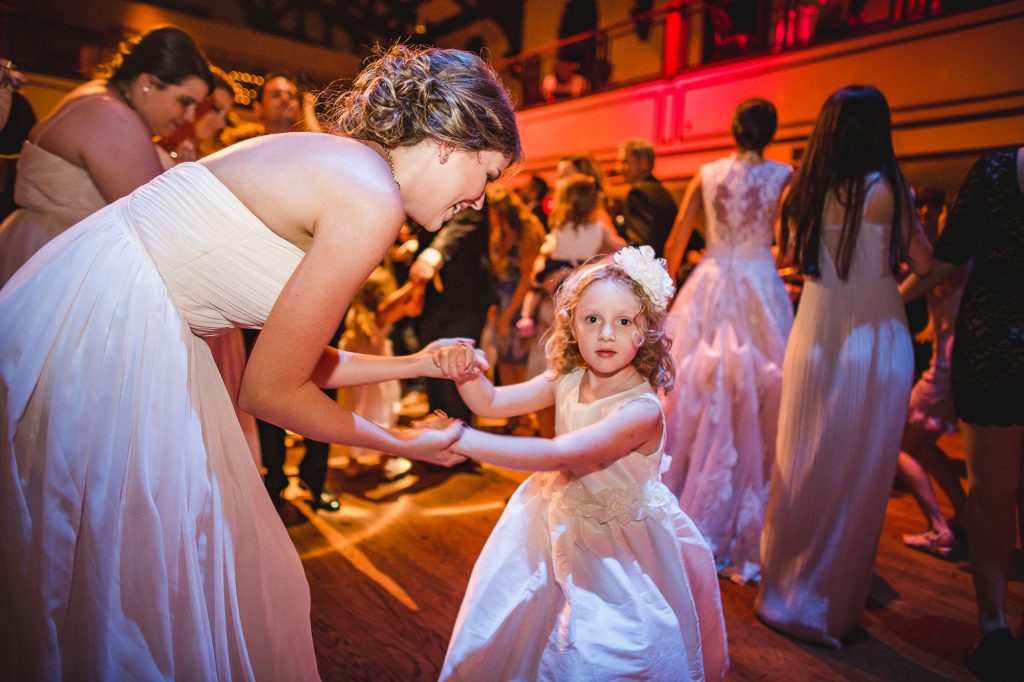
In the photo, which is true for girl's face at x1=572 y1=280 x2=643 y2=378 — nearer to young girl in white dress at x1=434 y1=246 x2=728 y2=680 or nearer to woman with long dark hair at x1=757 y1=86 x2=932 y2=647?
young girl in white dress at x1=434 y1=246 x2=728 y2=680

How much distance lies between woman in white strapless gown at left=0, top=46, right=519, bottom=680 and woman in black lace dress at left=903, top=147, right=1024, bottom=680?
2022 mm

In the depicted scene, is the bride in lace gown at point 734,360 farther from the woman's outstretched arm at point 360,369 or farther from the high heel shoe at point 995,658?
the woman's outstretched arm at point 360,369

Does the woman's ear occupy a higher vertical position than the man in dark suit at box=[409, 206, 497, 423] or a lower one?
higher

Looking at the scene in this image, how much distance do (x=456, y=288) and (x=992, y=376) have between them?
2905 millimetres

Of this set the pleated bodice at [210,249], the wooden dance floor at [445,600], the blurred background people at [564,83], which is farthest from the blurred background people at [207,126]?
the blurred background people at [564,83]

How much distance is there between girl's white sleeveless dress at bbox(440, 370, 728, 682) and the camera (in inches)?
64.1

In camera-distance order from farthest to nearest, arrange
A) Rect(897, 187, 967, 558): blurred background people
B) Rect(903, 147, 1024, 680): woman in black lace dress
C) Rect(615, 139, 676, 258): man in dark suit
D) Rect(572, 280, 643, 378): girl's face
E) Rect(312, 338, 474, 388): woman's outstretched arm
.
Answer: Rect(615, 139, 676, 258): man in dark suit, Rect(897, 187, 967, 558): blurred background people, Rect(903, 147, 1024, 680): woman in black lace dress, Rect(572, 280, 643, 378): girl's face, Rect(312, 338, 474, 388): woman's outstretched arm

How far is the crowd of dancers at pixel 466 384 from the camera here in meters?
1.13

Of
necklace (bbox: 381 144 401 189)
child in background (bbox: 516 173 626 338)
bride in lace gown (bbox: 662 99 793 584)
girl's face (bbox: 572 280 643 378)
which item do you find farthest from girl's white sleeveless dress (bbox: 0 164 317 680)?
child in background (bbox: 516 173 626 338)

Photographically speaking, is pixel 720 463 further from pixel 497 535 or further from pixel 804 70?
pixel 804 70

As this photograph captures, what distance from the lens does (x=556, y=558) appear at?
5.87ft

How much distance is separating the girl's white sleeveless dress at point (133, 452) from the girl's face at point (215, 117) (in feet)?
8.11

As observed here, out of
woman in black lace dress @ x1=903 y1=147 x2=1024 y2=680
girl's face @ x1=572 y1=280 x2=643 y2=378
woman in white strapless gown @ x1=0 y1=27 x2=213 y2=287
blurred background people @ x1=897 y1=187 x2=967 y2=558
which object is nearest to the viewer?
girl's face @ x1=572 y1=280 x2=643 y2=378

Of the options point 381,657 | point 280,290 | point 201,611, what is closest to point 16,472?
point 201,611
